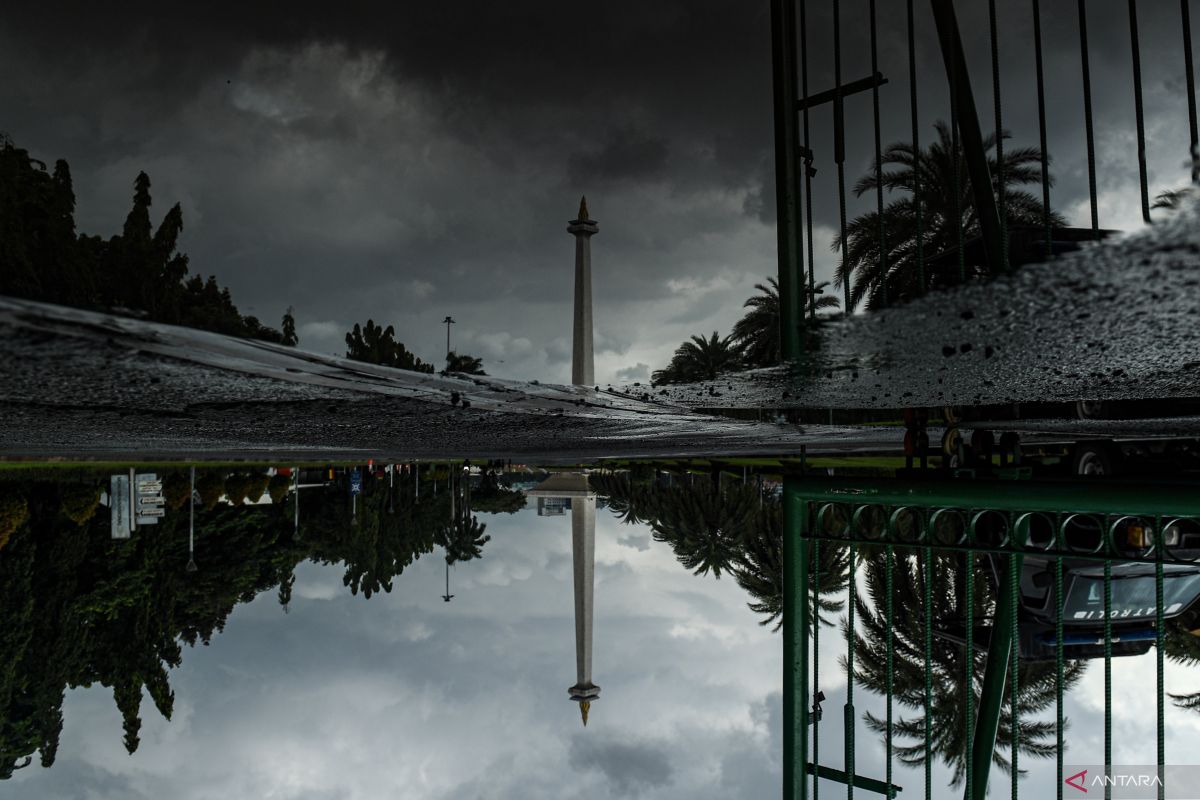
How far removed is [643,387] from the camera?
179 inches

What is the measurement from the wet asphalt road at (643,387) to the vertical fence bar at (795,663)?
869mm

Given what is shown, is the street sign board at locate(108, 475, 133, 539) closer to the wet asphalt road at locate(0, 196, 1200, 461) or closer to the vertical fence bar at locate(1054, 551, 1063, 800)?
the wet asphalt road at locate(0, 196, 1200, 461)

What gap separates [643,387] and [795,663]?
1.74 meters

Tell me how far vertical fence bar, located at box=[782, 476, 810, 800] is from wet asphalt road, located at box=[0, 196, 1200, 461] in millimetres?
869

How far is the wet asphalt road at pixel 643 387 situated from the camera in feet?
6.11

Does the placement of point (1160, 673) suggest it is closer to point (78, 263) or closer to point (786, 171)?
point (786, 171)

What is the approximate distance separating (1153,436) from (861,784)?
5.95 meters

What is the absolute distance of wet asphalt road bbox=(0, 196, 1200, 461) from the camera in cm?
186

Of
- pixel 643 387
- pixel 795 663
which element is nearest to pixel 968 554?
pixel 795 663

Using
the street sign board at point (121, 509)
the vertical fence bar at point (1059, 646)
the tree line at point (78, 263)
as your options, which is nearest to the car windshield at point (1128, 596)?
the vertical fence bar at point (1059, 646)

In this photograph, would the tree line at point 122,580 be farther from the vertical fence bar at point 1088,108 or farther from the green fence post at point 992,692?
the vertical fence bar at point 1088,108

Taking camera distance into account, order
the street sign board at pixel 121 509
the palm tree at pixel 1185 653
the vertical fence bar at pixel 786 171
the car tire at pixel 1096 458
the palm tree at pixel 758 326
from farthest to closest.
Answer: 1. the palm tree at pixel 758 326
2. the street sign board at pixel 121 509
3. the palm tree at pixel 1185 653
4. the car tire at pixel 1096 458
5. the vertical fence bar at pixel 786 171

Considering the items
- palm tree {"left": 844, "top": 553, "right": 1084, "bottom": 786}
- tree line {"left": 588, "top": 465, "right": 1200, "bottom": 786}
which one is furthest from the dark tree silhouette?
palm tree {"left": 844, "top": 553, "right": 1084, "bottom": 786}

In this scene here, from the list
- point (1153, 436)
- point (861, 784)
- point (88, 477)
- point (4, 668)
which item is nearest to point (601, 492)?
point (88, 477)
